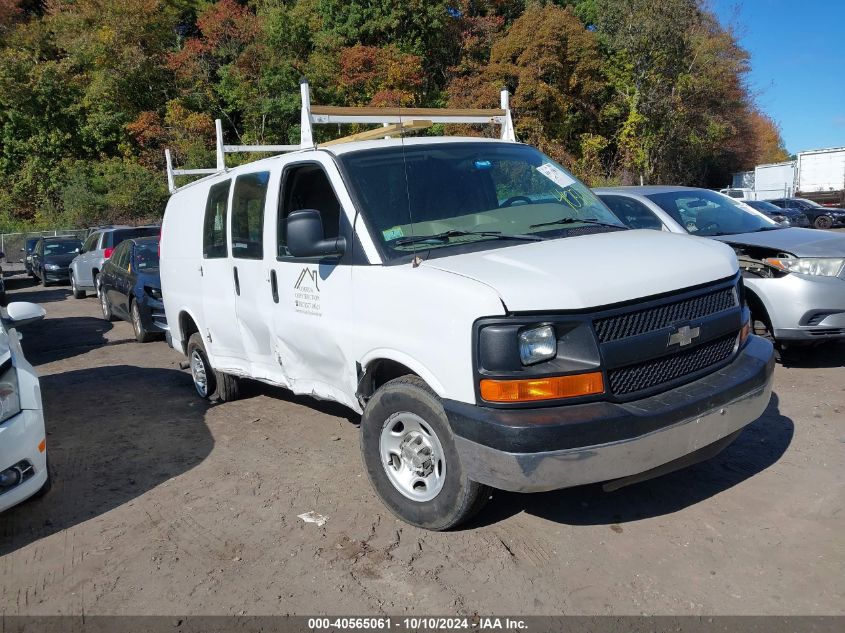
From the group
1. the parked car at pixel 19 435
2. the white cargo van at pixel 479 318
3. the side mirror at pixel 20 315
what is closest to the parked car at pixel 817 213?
the white cargo van at pixel 479 318

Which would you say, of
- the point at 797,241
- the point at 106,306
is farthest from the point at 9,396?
the point at 106,306

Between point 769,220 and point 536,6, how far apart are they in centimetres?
3350

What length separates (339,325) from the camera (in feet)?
14.1

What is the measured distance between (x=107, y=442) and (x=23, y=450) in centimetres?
185

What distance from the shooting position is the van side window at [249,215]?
5090 millimetres

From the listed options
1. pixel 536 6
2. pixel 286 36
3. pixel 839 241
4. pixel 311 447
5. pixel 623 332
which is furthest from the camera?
pixel 536 6

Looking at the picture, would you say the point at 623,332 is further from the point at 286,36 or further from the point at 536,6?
the point at 536,6

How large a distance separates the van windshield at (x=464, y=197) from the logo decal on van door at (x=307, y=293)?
652 millimetres

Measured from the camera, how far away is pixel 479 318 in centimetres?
324

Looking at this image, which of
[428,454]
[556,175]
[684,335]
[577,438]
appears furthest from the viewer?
[556,175]

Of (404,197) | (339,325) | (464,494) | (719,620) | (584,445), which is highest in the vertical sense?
(404,197)

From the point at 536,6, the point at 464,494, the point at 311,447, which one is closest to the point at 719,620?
the point at 464,494

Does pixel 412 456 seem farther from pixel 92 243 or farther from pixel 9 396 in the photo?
pixel 92 243

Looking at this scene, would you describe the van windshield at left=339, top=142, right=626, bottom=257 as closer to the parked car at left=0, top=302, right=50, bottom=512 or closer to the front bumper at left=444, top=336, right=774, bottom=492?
the front bumper at left=444, top=336, right=774, bottom=492
